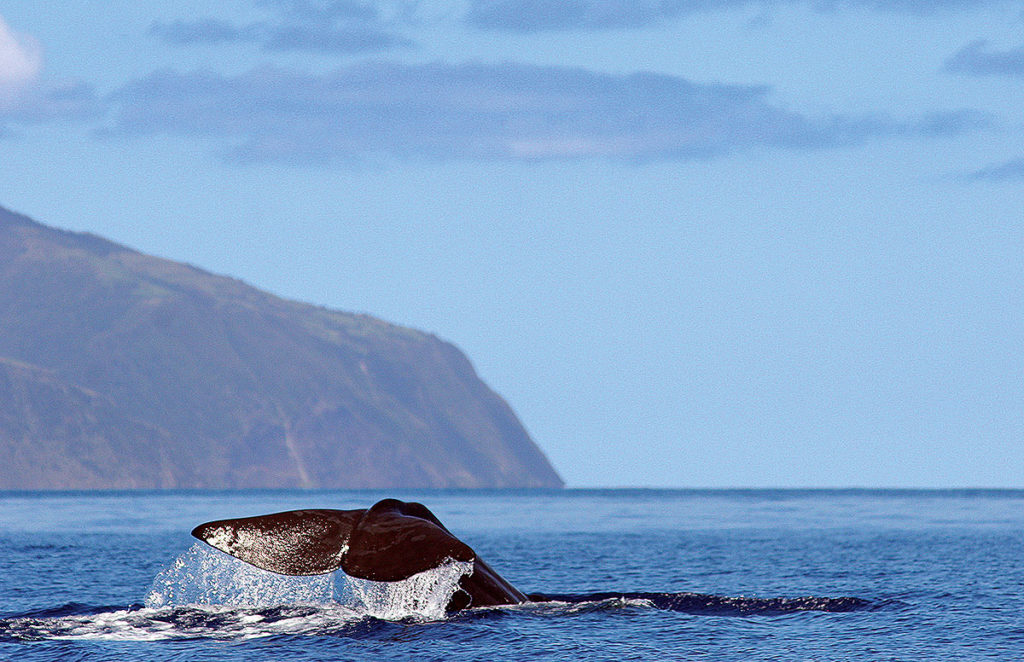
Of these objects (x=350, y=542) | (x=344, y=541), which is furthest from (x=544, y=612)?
(x=344, y=541)

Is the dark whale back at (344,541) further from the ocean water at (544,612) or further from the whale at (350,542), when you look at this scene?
the ocean water at (544,612)

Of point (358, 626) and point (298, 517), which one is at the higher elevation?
point (298, 517)

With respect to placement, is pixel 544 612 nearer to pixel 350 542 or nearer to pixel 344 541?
pixel 350 542

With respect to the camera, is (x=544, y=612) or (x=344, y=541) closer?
(x=344, y=541)

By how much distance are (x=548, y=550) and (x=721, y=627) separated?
33068 mm

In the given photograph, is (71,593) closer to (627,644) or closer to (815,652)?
(627,644)

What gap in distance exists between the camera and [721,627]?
29.1 metres

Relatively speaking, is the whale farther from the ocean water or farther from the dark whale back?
the ocean water

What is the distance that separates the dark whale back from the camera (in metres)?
24.2

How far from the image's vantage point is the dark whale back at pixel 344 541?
24250mm

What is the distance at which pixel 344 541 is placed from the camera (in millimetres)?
24969

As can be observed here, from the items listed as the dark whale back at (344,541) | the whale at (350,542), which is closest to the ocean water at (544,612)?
the whale at (350,542)

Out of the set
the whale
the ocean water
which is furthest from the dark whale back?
the ocean water

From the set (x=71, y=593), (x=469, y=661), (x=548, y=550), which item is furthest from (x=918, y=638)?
(x=548, y=550)
